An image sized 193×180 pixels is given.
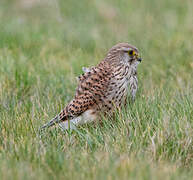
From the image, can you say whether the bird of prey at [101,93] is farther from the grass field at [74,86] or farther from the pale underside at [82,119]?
the grass field at [74,86]

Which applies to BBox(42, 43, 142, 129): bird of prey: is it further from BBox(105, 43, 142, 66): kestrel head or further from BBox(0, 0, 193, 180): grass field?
BBox(0, 0, 193, 180): grass field

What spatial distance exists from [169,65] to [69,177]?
4.24m

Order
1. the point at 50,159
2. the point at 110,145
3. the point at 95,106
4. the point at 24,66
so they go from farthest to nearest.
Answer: the point at 24,66 < the point at 95,106 < the point at 110,145 < the point at 50,159

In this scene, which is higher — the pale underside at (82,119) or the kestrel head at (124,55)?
the kestrel head at (124,55)

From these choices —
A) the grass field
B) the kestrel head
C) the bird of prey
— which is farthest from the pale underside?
the kestrel head

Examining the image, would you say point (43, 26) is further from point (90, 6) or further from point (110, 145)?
point (110, 145)

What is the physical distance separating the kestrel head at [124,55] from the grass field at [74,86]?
404 millimetres

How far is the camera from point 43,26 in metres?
9.64

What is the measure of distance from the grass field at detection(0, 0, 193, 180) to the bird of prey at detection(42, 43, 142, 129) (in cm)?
21

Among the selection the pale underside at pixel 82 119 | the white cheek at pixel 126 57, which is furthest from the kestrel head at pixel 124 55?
the pale underside at pixel 82 119

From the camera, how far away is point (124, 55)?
547 cm

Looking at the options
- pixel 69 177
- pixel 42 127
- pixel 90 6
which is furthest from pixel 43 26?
pixel 69 177

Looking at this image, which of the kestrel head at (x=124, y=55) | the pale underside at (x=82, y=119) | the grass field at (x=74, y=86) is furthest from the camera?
the kestrel head at (x=124, y=55)

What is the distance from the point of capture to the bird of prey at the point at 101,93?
5.21m
